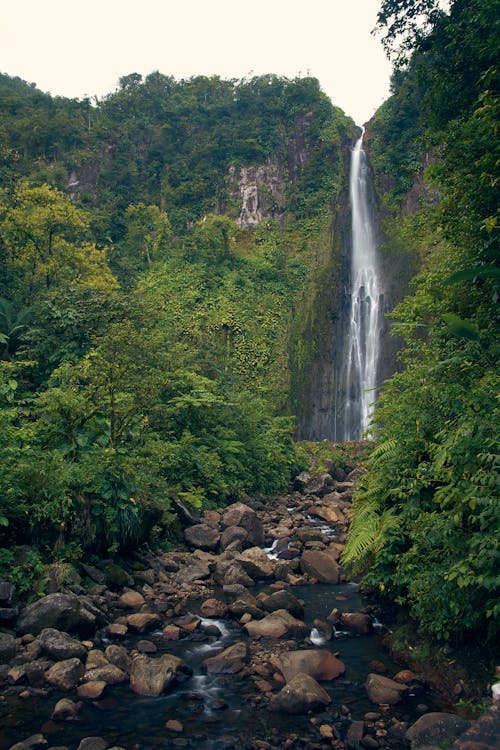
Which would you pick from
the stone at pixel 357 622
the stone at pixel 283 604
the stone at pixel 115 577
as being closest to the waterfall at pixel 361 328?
the stone at pixel 283 604

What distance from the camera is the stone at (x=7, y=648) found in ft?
22.3

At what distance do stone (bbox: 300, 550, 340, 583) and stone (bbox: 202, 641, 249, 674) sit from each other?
373 cm

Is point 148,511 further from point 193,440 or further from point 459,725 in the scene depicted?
point 459,725

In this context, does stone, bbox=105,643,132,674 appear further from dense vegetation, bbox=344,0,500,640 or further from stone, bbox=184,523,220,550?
stone, bbox=184,523,220,550

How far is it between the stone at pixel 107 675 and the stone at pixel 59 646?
390 millimetres

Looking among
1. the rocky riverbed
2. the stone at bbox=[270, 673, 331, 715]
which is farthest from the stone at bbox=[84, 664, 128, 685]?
the stone at bbox=[270, 673, 331, 715]

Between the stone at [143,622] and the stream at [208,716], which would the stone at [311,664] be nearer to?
the stream at [208,716]

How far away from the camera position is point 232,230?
36.9 m

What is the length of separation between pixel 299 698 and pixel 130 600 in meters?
4.12

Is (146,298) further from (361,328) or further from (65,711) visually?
(65,711)

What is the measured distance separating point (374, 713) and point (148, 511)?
6.72 metres

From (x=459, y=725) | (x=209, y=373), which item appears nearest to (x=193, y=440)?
(x=209, y=373)

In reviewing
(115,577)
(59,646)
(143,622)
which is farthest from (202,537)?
(59,646)

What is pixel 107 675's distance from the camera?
6656 millimetres
